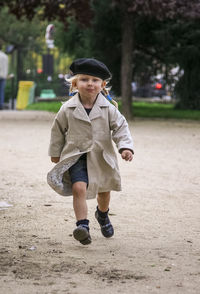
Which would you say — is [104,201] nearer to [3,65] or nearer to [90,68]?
[90,68]

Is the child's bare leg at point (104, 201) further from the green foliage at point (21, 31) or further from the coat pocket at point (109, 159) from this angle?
the green foliage at point (21, 31)

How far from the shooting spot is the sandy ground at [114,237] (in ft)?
15.1

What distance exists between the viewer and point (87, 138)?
5715 millimetres

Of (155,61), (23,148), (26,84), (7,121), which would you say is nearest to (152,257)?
(23,148)

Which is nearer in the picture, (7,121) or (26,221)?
(26,221)

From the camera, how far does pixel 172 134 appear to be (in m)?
16.6

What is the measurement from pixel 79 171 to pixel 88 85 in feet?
2.10

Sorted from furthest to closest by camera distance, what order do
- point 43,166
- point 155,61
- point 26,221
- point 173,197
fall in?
point 155,61
point 43,166
point 173,197
point 26,221

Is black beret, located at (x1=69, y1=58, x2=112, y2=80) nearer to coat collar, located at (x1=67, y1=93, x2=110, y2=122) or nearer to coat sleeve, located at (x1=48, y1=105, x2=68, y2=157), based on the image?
coat collar, located at (x1=67, y1=93, x2=110, y2=122)

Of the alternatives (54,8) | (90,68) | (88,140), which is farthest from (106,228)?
(54,8)

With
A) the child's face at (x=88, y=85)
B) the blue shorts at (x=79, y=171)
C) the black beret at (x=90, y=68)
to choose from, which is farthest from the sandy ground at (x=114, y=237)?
the black beret at (x=90, y=68)

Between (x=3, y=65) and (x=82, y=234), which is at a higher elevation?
(x=82, y=234)

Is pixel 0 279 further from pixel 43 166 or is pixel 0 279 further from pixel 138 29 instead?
pixel 138 29

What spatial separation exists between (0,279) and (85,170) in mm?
1419
